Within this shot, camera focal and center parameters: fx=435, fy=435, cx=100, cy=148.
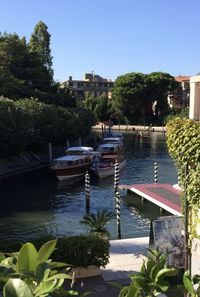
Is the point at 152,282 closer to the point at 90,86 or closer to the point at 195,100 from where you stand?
the point at 195,100

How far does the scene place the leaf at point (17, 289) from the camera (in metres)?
2.11

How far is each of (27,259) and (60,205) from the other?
2732cm

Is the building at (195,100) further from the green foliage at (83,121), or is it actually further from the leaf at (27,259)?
the green foliage at (83,121)

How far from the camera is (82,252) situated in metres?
13.4

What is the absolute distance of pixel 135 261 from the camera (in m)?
15.3

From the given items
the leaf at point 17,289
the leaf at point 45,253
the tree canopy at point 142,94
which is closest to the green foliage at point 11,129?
the leaf at point 45,253

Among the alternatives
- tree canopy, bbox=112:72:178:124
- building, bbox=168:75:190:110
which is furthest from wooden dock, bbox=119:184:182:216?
building, bbox=168:75:190:110

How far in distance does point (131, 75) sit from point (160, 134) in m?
17.8

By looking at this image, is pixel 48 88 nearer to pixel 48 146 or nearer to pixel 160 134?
pixel 48 146

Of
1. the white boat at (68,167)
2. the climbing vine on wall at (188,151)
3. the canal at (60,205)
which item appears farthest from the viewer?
the white boat at (68,167)

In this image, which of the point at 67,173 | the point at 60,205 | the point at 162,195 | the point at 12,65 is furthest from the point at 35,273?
the point at 12,65

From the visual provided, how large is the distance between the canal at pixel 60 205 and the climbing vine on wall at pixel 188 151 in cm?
1202

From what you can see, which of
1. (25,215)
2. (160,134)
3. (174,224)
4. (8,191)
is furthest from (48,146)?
(160,134)

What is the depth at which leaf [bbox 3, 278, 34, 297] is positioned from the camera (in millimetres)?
2113
